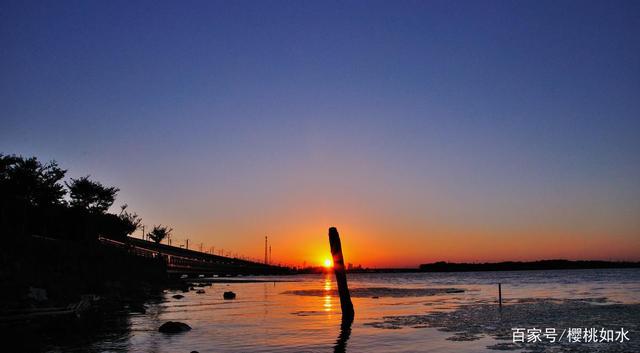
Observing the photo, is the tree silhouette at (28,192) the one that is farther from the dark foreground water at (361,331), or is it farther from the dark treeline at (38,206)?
the dark foreground water at (361,331)

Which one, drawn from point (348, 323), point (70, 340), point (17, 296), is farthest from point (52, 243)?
point (348, 323)

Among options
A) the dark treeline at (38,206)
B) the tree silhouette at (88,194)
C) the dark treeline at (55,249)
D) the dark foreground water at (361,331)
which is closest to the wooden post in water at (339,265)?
the dark foreground water at (361,331)

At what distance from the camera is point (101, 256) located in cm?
5694

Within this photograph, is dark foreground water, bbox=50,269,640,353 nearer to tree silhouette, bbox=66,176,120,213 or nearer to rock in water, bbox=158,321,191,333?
rock in water, bbox=158,321,191,333

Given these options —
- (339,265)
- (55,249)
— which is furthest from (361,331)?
(55,249)

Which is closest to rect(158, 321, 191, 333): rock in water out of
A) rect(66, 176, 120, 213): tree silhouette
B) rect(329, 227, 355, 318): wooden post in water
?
rect(329, 227, 355, 318): wooden post in water

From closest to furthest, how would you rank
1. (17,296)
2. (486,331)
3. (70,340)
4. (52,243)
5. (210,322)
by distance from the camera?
(70,340)
(486,331)
(17,296)
(210,322)
(52,243)

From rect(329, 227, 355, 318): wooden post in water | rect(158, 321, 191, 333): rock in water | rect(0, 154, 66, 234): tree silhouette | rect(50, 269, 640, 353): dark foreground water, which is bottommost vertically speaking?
rect(50, 269, 640, 353): dark foreground water

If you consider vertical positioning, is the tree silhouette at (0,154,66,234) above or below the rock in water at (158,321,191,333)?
above

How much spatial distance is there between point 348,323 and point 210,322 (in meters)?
7.61

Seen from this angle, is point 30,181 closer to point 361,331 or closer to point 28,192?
point 28,192

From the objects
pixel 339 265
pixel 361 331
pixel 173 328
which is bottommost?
pixel 361 331

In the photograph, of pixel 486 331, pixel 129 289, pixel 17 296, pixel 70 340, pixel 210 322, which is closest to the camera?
pixel 70 340

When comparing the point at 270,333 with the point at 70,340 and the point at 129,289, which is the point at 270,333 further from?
the point at 129,289
